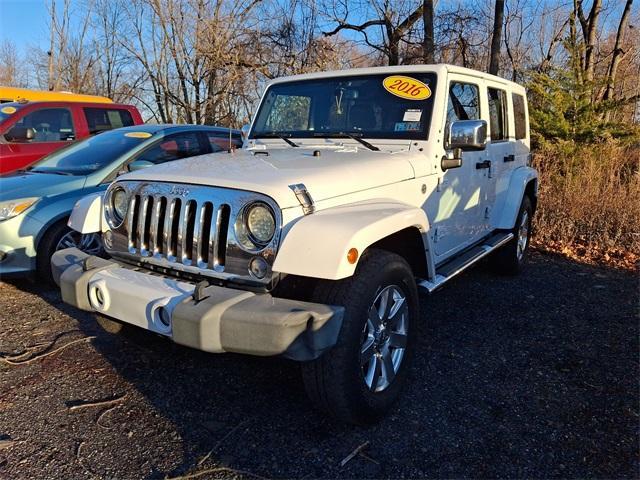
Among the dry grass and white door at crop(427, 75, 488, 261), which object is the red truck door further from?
the dry grass

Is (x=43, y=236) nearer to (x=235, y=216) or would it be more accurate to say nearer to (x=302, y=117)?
(x=302, y=117)

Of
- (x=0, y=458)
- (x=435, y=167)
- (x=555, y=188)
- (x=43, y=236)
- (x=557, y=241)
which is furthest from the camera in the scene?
(x=555, y=188)

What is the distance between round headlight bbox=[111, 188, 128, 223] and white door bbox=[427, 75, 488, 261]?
76.3 inches

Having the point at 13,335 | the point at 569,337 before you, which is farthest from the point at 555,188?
the point at 13,335

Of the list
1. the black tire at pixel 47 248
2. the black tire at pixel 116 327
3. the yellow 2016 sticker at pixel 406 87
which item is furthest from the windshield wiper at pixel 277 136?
the black tire at pixel 47 248

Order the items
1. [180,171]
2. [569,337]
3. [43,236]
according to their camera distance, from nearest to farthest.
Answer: [180,171] → [569,337] → [43,236]

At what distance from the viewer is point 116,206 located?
2.97m

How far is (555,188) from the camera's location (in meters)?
7.69

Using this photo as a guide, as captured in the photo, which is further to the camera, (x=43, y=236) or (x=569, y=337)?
(x=43, y=236)

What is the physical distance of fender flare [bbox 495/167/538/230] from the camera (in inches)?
189

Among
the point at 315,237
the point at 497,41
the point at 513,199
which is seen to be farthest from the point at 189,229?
the point at 497,41

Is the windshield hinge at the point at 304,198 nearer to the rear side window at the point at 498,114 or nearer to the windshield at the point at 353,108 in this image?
the windshield at the point at 353,108

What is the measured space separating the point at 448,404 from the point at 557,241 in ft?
15.6

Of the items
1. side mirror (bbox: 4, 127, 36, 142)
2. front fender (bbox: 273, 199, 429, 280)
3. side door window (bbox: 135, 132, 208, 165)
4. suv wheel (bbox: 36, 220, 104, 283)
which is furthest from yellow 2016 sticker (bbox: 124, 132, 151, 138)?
front fender (bbox: 273, 199, 429, 280)
